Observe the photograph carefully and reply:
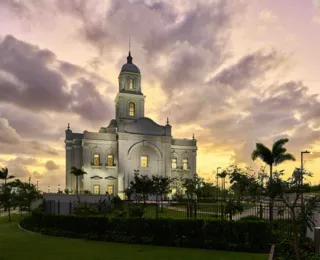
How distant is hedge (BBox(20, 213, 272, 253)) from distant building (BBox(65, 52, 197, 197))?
3039 centimetres

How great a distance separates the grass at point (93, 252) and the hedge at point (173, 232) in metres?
0.59

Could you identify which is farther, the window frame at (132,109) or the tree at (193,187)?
the window frame at (132,109)

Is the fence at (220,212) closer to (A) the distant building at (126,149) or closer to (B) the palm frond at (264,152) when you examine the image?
(B) the palm frond at (264,152)

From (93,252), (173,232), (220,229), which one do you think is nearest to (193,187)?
(173,232)


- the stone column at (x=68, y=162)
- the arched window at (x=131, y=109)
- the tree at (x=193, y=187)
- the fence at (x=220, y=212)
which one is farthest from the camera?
the arched window at (x=131, y=109)

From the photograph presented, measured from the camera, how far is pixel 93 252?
549 inches

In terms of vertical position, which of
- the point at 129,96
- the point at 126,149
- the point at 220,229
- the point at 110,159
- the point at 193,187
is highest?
the point at 129,96

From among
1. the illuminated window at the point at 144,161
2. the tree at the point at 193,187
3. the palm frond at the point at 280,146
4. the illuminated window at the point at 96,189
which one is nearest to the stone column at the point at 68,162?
the illuminated window at the point at 96,189

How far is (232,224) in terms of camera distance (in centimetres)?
1425

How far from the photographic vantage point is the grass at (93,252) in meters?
12.9

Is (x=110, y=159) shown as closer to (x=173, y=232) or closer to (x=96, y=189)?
(x=96, y=189)

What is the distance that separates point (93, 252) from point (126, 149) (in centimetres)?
3679

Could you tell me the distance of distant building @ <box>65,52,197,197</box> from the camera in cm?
4941

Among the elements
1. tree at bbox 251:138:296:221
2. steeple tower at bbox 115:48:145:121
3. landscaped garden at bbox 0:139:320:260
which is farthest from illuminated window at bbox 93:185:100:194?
tree at bbox 251:138:296:221
